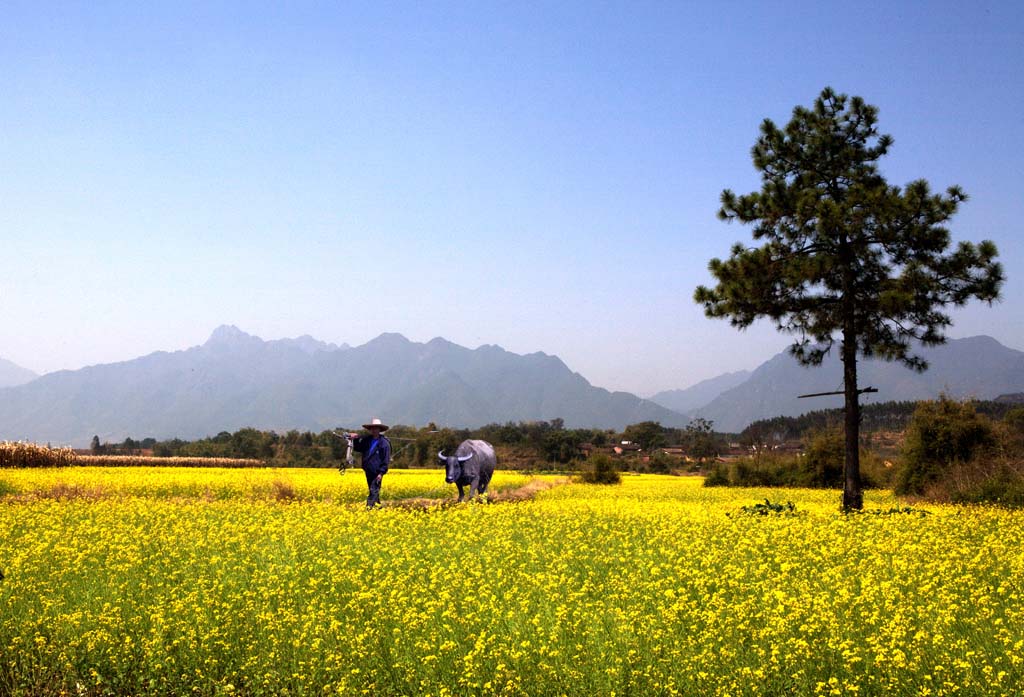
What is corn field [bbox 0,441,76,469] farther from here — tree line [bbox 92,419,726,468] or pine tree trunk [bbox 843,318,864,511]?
pine tree trunk [bbox 843,318,864,511]

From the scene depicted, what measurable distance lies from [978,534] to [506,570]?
34.0 feet

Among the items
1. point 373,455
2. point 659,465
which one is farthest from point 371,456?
point 659,465

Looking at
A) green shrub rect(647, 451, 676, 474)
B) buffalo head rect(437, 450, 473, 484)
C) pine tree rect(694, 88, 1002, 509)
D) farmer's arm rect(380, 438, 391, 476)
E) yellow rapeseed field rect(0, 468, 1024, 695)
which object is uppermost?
pine tree rect(694, 88, 1002, 509)

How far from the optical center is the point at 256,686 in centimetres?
753

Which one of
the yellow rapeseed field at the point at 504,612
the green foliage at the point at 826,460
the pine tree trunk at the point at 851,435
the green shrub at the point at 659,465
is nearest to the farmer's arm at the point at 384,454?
the yellow rapeseed field at the point at 504,612

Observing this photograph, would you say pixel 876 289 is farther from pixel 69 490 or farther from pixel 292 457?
pixel 292 457

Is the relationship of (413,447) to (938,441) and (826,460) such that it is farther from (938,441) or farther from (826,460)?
(938,441)

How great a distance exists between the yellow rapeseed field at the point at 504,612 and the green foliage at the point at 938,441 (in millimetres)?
14878

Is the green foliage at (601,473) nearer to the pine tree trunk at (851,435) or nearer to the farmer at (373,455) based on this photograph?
the pine tree trunk at (851,435)

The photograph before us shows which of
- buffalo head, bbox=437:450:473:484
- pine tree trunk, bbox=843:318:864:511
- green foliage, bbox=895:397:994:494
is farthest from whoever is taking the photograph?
green foliage, bbox=895:397:994:494

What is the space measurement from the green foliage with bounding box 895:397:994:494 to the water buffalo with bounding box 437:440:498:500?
16.4 metres

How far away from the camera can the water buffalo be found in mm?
24891

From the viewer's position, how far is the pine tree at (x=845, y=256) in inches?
942

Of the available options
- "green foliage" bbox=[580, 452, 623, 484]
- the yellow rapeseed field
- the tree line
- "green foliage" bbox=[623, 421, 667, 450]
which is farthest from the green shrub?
the yellow rapeseed field
